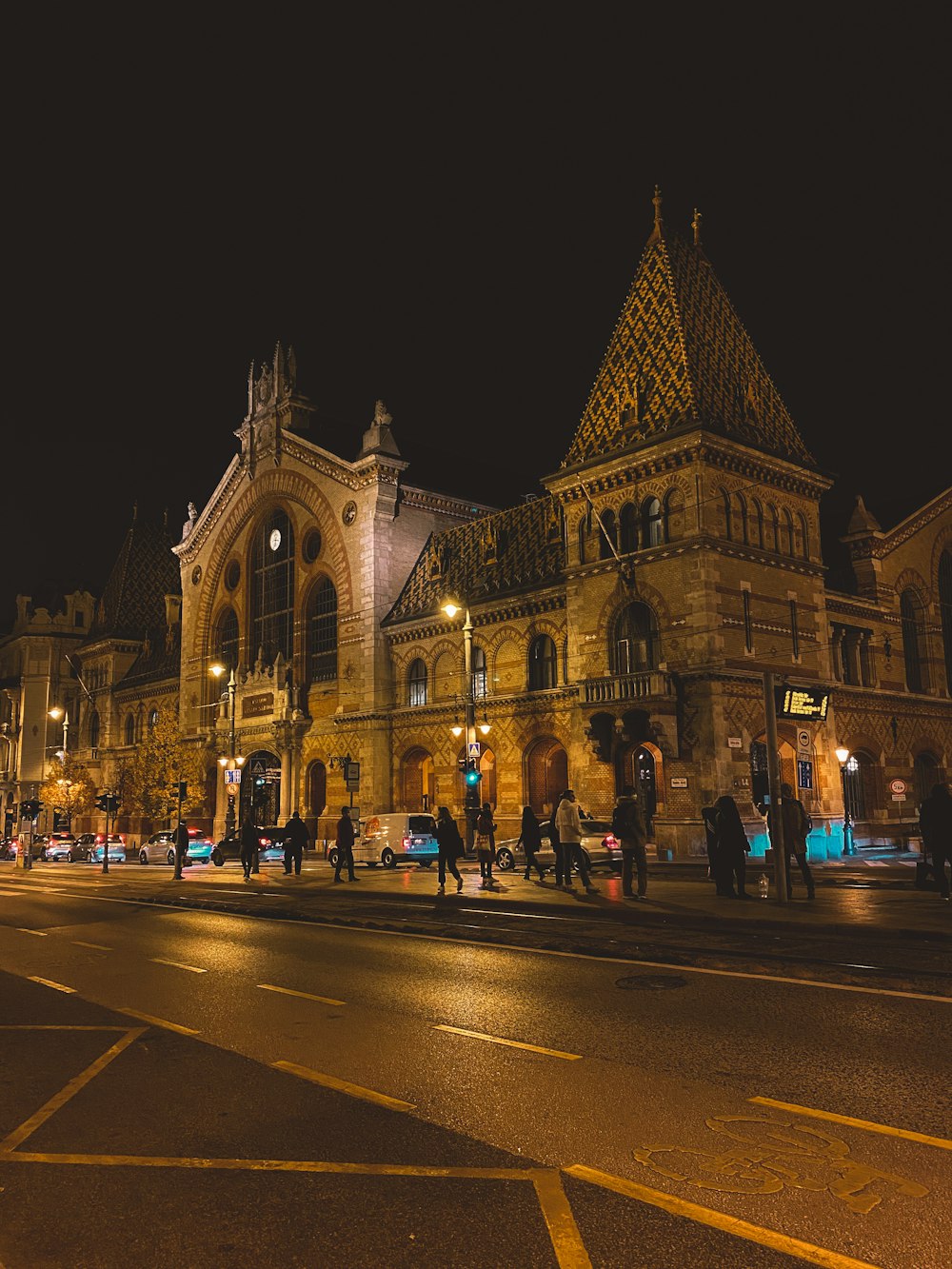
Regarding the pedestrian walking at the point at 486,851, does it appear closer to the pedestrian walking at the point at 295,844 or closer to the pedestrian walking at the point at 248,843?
the pedestrian walking at the point at 295,844

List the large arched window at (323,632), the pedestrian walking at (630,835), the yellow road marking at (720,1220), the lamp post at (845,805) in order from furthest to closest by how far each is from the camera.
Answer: the large arched window at (323,632) → the lamp post at (845,805) → the pedestrian walking at (630,835) → the yellow road marking at (720,1220)

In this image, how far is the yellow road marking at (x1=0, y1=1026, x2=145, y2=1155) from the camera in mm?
5805

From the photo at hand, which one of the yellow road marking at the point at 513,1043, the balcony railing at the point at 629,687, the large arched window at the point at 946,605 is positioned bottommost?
the yellow road marking at the point at 513,1043

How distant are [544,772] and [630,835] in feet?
65.2

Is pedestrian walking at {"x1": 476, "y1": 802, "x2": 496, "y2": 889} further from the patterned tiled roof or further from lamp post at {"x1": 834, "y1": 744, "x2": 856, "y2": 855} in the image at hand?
the patterned tiled roof

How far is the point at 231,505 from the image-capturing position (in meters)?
55.0

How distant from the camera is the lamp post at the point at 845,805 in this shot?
33.5m

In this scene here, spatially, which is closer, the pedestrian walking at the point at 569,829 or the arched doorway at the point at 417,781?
the pedestrian walking at the point at 569,829

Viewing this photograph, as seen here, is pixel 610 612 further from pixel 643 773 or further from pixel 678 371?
pixel 678 371

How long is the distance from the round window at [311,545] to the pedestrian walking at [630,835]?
32872mm

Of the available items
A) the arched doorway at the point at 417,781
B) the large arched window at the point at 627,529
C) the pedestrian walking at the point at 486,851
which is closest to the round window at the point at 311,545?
the arched doorway at the point at 417,781

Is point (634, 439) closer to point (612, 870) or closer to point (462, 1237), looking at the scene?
point (612, 870)

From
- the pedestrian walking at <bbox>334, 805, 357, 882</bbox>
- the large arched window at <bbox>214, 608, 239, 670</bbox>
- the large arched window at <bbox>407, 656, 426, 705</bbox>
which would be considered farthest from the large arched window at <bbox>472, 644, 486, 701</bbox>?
the large arched window at <bbox>214, 608, 239, 670</bbox>

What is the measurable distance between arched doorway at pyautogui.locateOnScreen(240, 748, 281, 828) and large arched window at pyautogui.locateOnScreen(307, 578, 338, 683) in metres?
4.89
